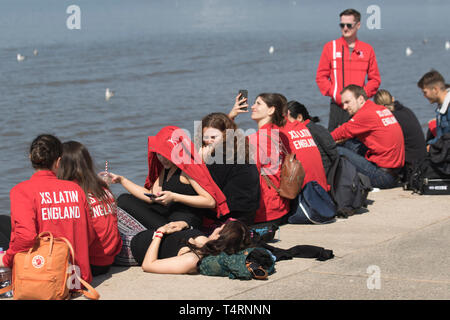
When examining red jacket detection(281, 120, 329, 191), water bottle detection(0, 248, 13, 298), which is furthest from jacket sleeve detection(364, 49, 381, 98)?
water bottle detection(0, 248, 13, 298)

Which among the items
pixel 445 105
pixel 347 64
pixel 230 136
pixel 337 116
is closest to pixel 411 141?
pixel 445 105

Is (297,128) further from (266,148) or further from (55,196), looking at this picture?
(55,196)

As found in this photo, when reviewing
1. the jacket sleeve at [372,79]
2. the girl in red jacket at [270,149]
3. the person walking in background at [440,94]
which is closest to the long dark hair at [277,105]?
the girl in red jacket at [270,149]

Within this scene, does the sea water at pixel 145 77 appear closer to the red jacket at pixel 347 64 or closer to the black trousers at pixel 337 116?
the black trousers at pixel 337 116

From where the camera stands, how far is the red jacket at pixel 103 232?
5118mm

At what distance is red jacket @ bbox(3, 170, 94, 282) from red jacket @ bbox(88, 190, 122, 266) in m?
0.20

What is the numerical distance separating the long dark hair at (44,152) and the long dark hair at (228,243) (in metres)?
1.11

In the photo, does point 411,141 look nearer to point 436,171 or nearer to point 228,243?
point 436,171

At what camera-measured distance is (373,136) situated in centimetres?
817

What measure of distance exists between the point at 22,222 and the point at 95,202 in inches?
24.5

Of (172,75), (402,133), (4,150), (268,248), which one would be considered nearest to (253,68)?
(172,75)

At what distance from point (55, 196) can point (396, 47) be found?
31.9 metres

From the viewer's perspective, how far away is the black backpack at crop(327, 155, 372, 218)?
7.13 metres
